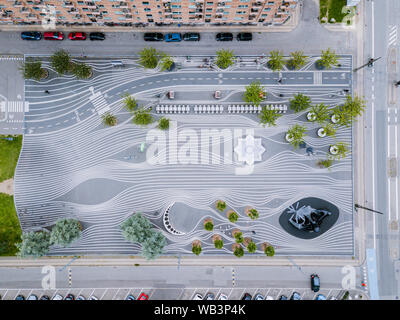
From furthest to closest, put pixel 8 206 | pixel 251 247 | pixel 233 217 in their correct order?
pixel 8 206 → pixel 233 217 → pixel 251 247

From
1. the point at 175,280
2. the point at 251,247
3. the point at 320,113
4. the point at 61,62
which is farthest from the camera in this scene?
the point at 175,280

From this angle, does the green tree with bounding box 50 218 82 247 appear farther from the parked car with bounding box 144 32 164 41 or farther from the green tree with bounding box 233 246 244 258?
the parked car with bounding box 144 32 164 41

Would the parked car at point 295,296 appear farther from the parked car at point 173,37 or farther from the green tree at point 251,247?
the parked car at point 173,37

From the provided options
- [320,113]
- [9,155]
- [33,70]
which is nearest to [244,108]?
[320,113]

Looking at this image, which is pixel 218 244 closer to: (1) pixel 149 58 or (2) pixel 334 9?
(1) pixel 149 58

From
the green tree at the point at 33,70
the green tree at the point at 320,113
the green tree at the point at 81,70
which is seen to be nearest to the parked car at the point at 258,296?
the green tree at the point at 320,113
